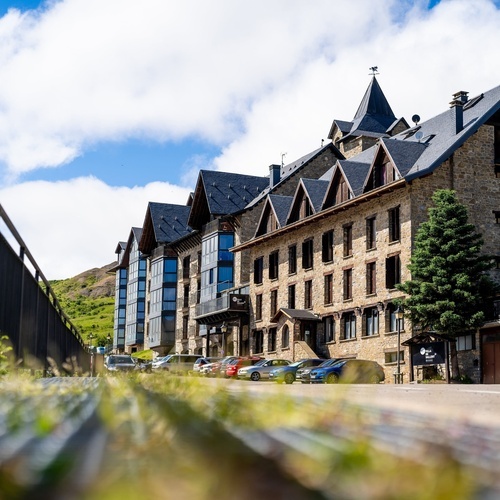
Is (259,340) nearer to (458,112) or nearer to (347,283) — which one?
(347,283)

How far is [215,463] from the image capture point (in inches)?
69.4

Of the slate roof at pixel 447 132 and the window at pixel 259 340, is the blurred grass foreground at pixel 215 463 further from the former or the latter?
the window at pixel 259 340

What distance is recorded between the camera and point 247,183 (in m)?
72.7

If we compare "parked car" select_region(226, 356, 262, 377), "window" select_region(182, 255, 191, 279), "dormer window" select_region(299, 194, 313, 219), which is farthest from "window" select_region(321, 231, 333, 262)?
"window" select_region(182, 255, 191, 279)

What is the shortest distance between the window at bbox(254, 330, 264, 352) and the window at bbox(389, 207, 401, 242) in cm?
1593

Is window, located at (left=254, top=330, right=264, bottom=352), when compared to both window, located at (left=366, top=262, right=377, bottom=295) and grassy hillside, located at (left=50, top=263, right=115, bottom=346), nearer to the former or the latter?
window, located at (left=366, top=262, right=377, bottom=295)

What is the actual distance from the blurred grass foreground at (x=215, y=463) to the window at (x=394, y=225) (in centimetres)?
4288

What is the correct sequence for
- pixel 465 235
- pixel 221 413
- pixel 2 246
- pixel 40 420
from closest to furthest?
pixel 40 420 < pixel 221 413 < pixel 2 246 < pixel 465 235

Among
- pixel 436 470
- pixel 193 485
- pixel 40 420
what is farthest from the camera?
pixel 40 420

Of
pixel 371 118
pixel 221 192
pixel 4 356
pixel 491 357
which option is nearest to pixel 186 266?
pixel 221 192

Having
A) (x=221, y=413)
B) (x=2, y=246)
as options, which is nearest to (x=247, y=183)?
(x=2, y=246)

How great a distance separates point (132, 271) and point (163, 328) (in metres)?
17.2

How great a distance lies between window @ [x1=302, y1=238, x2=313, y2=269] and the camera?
177 ft

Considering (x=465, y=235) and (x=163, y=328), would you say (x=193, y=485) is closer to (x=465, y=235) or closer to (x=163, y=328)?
(x=465, y=235)
